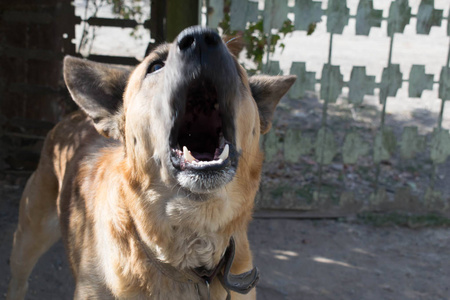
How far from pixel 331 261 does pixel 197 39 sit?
3563 mm

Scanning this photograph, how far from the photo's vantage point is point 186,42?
2.29 m

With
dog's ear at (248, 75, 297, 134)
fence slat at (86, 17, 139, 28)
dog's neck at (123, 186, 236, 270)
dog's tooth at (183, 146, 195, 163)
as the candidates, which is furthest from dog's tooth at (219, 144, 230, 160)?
fence slat at (86, 17, 139, 28)

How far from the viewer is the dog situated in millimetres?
2400

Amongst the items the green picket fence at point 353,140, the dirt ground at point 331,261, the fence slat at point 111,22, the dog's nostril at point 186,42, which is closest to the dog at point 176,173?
the dog's nostril at point 186,42

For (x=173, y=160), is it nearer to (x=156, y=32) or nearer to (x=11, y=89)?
(x=156, y=32)

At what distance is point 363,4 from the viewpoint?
18.5 feet

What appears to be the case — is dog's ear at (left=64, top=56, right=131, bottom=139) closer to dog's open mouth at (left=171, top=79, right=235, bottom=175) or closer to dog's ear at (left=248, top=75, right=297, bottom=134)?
dog's open mouth at (left=171, top=79, right=235, bottom=175)

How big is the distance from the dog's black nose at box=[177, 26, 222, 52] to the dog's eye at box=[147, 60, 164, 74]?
15.4 inches

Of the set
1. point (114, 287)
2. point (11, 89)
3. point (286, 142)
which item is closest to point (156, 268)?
point (114, 287)

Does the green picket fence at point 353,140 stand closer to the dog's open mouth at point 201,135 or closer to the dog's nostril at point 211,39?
the dog's open mouth at point 201,135

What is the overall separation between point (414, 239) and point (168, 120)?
13.6 feet

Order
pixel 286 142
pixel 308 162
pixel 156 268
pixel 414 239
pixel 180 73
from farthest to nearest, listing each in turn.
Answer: pixel 308 162, pixel 286 142, pixel 414 239, pixel 156 268, pixel 180 73

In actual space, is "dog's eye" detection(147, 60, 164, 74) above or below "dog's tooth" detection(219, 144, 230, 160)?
above

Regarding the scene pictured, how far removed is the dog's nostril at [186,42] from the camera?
7.46 ft
